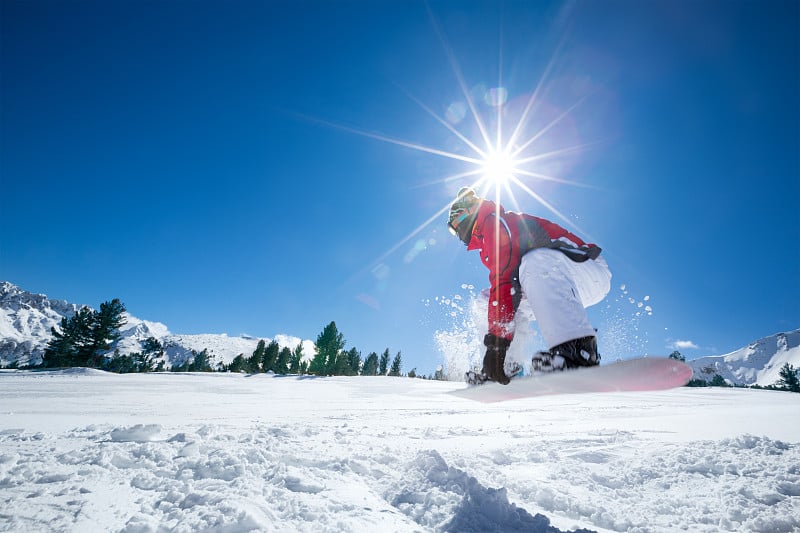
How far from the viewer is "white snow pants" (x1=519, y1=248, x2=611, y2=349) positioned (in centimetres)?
212

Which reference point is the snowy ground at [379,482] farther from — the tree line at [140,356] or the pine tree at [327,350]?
the pine tree at [327,350]

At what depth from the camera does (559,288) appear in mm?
2191

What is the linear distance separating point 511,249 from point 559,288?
1.47 feet

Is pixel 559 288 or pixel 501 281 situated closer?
pixel 559 288

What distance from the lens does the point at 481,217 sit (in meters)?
2.74

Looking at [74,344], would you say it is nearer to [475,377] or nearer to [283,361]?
[283,361]

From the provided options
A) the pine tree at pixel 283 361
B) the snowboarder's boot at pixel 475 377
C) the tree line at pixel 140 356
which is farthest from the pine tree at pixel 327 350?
the snowboarder's boot at pixel 475 377

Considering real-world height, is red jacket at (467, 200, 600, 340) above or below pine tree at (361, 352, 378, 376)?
above

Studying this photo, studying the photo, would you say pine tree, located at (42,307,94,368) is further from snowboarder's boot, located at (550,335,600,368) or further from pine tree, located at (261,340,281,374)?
snowboarder's boot, located at (550,335,600,368)

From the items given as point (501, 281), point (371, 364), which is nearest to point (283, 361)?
point (371, 364)

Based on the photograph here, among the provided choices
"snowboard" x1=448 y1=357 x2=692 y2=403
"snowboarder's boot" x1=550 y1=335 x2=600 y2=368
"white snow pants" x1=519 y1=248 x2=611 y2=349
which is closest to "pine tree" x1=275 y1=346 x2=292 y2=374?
"snowboard" x1=448 y1=357 x2=692 y2=403

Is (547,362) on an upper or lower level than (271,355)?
upper

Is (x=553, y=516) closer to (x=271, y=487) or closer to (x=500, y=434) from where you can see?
(x=271, y=487)

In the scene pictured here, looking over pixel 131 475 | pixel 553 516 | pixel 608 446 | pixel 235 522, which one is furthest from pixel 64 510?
pixel 608 446
